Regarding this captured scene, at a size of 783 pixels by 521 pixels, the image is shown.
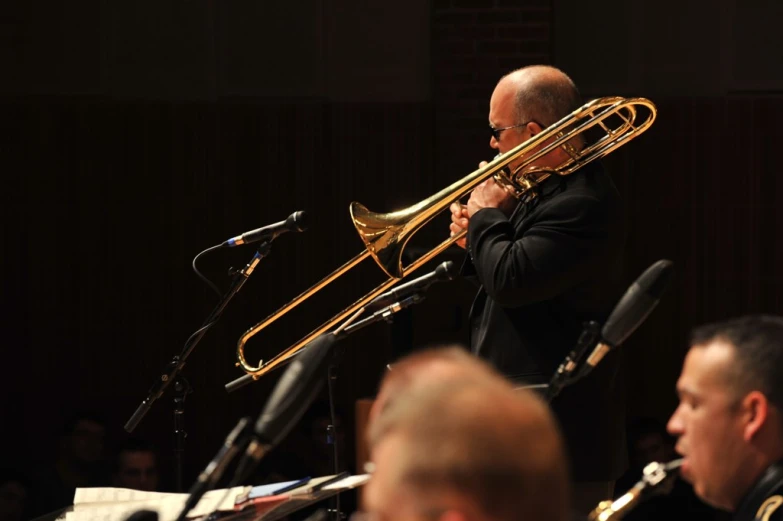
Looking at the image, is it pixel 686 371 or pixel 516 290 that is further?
pixel 516 290

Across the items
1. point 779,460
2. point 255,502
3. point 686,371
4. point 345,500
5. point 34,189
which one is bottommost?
point 345,500

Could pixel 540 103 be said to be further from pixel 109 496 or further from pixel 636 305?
pixel 109 496

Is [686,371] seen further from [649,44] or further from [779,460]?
[649,44]

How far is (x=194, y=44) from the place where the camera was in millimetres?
6793

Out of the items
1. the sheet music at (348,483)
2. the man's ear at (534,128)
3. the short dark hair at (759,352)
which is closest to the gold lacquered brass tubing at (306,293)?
the man's ear at (534,128)

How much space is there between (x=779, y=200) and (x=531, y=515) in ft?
19.0

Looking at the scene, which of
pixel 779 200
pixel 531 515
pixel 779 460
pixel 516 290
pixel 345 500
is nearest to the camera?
pixel 531 515

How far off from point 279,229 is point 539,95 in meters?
0.82

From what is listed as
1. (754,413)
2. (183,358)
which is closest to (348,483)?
(754,413)

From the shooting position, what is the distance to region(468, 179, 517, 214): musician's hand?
318 cm

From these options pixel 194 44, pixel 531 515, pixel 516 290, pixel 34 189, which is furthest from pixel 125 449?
pixel 531 515

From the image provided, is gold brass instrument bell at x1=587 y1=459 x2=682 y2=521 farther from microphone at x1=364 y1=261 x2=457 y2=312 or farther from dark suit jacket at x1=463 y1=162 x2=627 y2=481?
dark suit jacket at x1=463 y1=162 x2=627 y2=481

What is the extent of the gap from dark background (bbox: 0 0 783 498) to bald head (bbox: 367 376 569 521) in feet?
18.1

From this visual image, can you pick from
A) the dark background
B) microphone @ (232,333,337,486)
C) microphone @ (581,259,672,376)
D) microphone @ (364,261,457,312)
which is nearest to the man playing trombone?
microphone @ (364,261,457,312)
